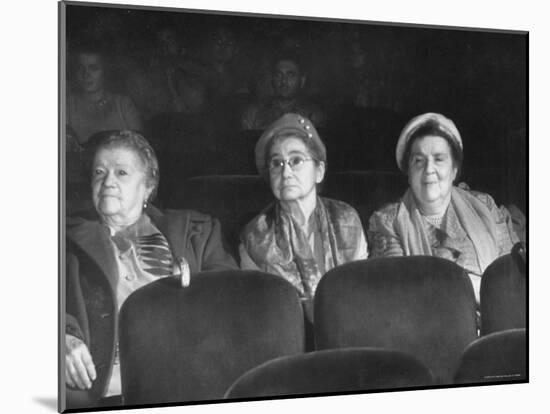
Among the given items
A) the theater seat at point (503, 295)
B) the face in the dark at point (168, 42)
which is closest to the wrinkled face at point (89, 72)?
the face in the dark at point (168, 42)

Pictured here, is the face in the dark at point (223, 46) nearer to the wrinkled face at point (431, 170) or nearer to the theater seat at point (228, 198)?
the theater seat at point (228, 198)

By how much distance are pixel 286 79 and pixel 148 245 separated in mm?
1245

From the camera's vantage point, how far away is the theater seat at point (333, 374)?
6.35 m

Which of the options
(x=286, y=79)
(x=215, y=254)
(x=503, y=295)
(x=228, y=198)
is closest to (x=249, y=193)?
(x=228, y=198)

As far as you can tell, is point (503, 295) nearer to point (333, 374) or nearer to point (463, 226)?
point (463, 226)

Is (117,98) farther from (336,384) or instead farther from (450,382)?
(450,382)

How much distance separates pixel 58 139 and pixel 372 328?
2.10 metres

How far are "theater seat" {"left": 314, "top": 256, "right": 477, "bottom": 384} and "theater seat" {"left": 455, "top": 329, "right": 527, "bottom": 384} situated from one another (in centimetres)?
8

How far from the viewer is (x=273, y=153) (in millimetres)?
6449

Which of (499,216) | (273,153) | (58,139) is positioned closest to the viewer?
(58,139)

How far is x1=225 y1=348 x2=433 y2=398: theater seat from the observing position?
635cm

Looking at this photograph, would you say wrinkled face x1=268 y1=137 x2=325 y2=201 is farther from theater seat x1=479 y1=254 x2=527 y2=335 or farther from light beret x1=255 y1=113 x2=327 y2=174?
theater seat x1=479 y1=254 x2=527 y2=335

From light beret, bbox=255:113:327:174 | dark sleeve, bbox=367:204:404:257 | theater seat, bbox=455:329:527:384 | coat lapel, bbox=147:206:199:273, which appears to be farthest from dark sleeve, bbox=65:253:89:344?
theater seat, bbox=455:329:527:384

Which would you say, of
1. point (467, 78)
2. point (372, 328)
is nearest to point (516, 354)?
point (372, 328)
